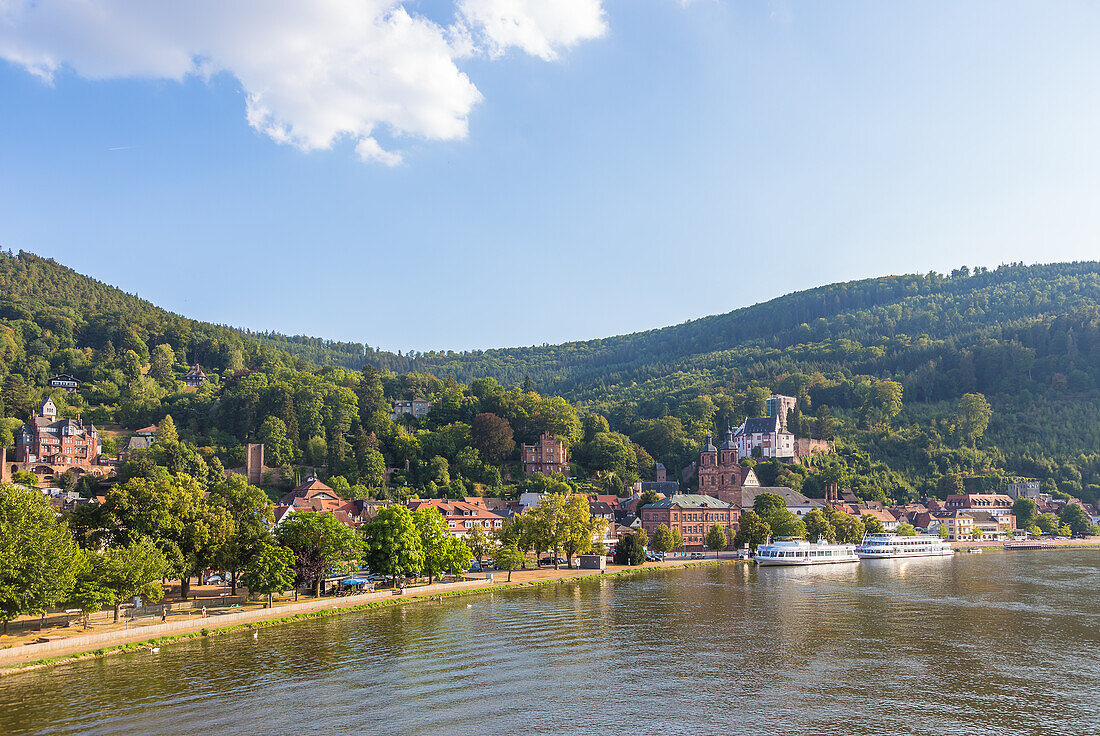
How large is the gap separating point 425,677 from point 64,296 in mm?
193034

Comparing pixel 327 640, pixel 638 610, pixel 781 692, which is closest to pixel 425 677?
pixel 327 640

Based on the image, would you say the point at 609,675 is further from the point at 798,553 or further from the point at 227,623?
the point at 798,553

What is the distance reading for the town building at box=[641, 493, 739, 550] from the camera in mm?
120188

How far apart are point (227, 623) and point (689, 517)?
8107 cm

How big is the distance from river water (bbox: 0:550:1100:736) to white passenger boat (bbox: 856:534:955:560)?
58339 mm

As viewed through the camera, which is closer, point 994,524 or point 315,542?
point 315,542

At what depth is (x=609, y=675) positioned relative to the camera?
136 ft

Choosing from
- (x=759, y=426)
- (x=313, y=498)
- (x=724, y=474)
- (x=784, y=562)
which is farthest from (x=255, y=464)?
(x=759, y=426)

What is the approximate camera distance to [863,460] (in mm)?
166750

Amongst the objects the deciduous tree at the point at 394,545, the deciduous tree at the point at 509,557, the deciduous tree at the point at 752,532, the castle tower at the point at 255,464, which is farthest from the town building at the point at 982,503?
the castle tower at the point at 255,464

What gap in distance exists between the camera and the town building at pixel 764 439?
164m

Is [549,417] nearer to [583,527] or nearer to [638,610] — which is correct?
[583,527]

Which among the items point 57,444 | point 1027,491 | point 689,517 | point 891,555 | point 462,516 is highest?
point 57,444

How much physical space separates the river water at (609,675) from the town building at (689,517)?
2129 inches
